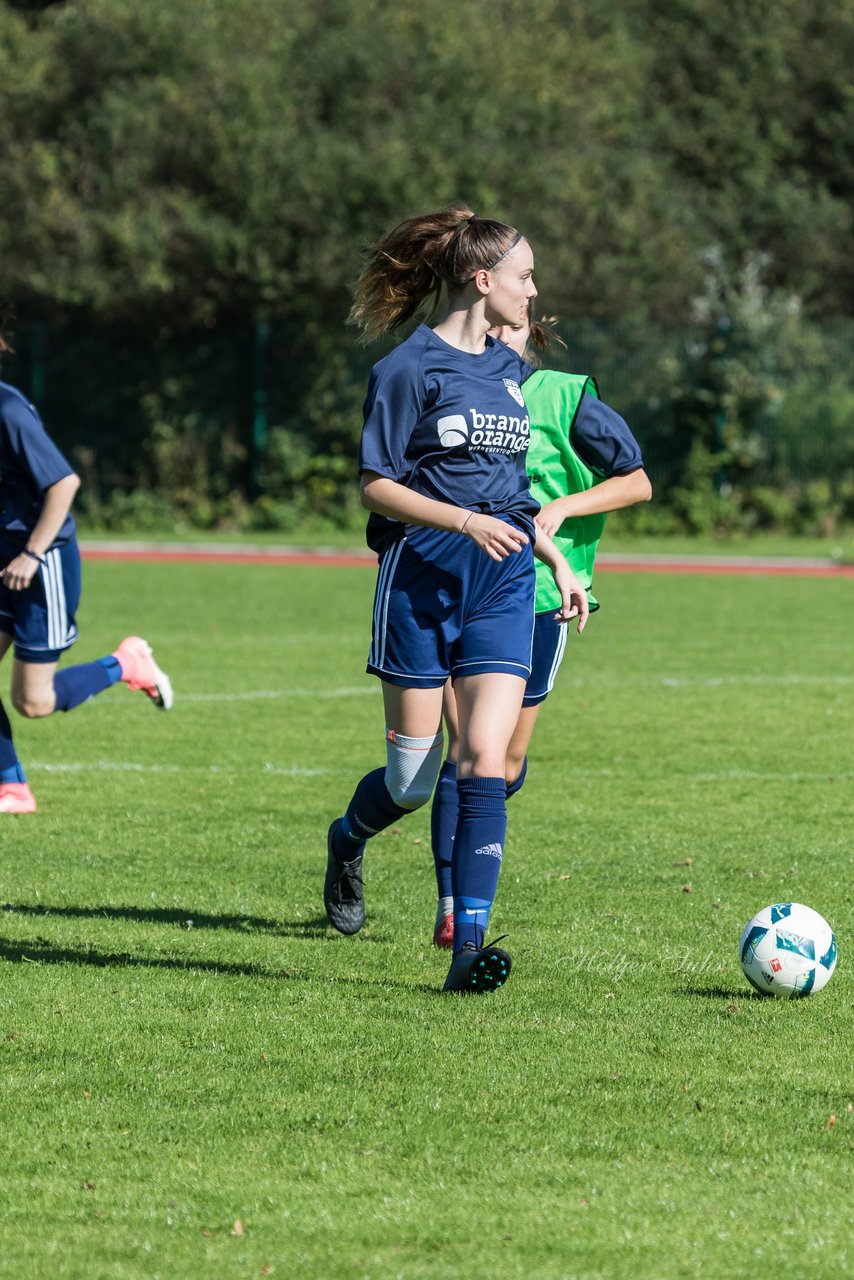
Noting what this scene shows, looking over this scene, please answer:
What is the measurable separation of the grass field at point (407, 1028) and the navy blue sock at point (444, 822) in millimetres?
237

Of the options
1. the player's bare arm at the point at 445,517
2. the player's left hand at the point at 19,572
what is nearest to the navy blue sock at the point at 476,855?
the player's bare arm at the point at 445,517

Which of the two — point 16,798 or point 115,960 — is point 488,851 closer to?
point 115,960

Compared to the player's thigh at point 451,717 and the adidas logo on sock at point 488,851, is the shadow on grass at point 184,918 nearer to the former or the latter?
the player's thigh at point 451,717

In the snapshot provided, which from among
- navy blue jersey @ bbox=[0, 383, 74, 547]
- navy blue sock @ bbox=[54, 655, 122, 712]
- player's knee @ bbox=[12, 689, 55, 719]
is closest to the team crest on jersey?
navy blue jersey @ bbox=[0, 383, 74, 547]

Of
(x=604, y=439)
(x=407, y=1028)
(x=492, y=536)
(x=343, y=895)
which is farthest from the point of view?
(x=604, y=439)

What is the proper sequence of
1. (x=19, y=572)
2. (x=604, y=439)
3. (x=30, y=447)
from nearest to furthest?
(x=604, y=439), (x=30, y=447), (x=19, y=572)

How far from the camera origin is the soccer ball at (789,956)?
496cm

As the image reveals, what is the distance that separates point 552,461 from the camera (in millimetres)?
6055

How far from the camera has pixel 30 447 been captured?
23.3ft

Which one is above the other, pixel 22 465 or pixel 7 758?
pixel 22 465

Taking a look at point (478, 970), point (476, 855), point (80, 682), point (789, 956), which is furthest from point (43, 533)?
point (789, 956)

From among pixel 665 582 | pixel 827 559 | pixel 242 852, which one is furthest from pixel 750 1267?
pixel 827 559

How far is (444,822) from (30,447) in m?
2.46

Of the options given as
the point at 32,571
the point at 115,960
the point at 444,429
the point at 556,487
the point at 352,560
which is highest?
the point at 444,429
